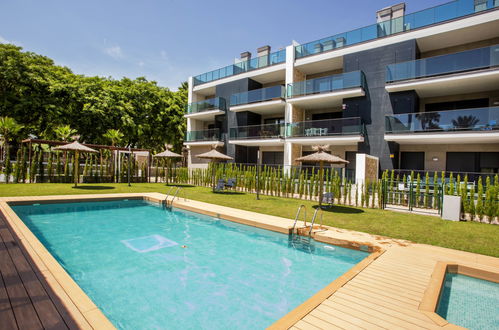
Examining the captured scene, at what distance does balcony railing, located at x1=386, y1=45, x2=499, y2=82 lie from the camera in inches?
507

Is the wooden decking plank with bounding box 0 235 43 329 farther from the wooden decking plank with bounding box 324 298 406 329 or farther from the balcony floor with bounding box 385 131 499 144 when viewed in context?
the balcony floor with bounding box 385 131 499 144

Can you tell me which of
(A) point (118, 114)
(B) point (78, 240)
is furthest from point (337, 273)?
(A) point (118, 114)

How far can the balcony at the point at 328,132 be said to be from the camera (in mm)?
16344

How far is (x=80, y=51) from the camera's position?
20109 millimetres

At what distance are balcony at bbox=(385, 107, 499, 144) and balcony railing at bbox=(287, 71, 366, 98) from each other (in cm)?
319

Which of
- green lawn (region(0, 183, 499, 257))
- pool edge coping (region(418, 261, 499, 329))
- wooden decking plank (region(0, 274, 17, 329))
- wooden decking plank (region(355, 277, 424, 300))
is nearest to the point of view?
wooden decking plank (region(0, 274, 17, 329))

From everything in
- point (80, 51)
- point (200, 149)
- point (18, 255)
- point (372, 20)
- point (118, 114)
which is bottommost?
point (18, 255)

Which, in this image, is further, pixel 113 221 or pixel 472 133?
pixel 472 133

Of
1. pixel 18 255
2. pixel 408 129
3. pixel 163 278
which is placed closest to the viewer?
pixel 18 255

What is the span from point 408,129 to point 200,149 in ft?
60.9

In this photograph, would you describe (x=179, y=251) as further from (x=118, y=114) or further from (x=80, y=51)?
(x=118, y=114)

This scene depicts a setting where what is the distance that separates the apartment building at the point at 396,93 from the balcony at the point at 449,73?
43 millimetres

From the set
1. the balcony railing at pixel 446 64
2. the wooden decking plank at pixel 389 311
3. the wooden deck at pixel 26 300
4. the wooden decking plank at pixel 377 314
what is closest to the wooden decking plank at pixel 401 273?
the wooden decking plank at pixel 389 311

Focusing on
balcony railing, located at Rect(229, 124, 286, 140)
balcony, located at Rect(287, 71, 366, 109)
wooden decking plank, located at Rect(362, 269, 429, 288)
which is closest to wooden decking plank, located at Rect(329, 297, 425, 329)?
wooden decking plank, located at Rect(362, 269, 429, 288)
